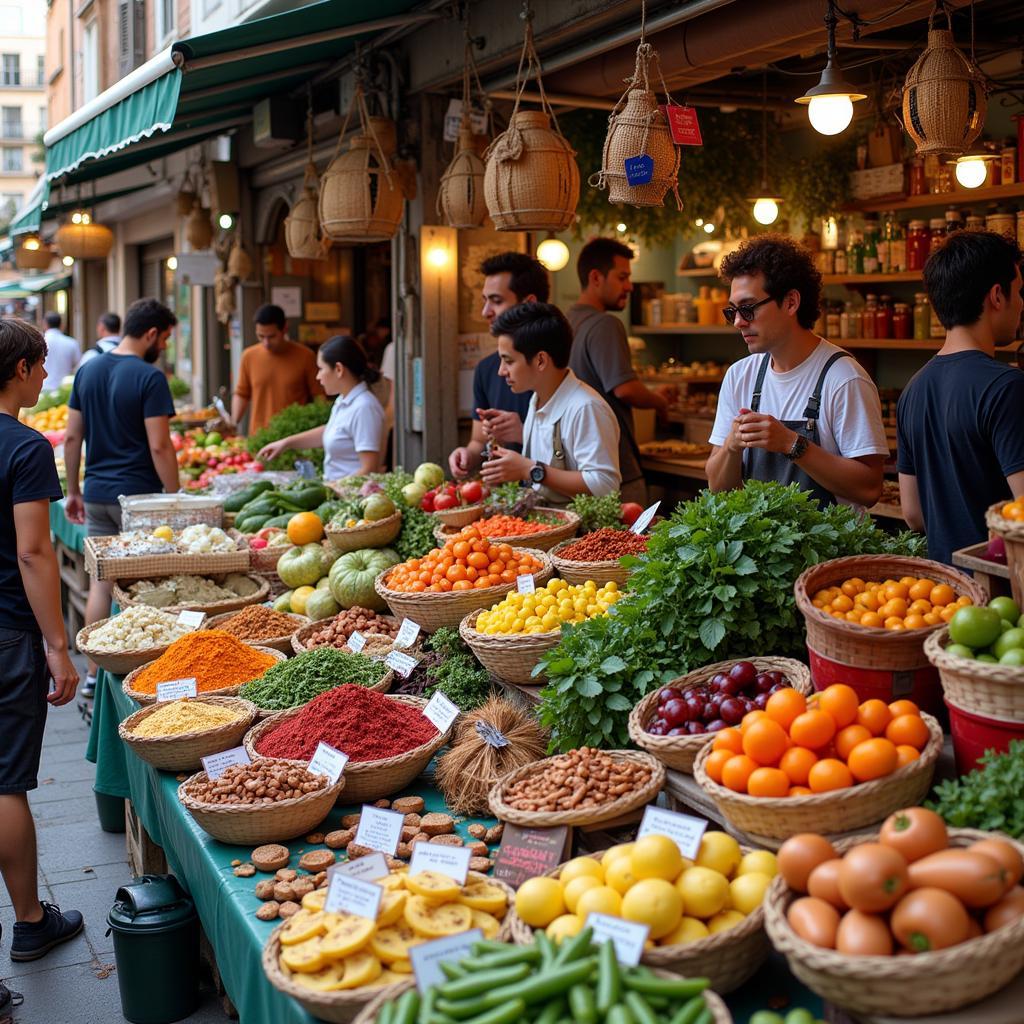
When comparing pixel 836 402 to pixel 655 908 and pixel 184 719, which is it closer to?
pixel 655 908

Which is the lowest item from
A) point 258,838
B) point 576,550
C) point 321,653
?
point 258,838

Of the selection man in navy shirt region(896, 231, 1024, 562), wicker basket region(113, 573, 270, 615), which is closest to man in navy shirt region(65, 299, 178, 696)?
wicker basket region(113, 573, 270, 615)

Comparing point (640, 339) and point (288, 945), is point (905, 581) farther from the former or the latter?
point (640, 339)

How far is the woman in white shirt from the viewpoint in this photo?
663 cm

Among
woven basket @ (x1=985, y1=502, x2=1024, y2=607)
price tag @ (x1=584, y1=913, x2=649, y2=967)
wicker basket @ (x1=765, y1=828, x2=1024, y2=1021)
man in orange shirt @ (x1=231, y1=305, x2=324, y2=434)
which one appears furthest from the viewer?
man in orange shirt @ (x1=231, y1=305, x2=324, y2=434)

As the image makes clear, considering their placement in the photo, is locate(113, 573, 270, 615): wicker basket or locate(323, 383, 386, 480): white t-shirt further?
locate(323, 383, 386, 480): white t-shirt

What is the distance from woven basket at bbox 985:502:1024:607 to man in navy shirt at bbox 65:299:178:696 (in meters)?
5.10

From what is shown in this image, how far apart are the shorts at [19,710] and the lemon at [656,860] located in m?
2.48

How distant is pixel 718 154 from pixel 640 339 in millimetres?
3013

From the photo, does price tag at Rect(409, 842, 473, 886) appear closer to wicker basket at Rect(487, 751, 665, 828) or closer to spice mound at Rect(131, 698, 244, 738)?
wicker basket at Rect(487, 751, 665, 828)

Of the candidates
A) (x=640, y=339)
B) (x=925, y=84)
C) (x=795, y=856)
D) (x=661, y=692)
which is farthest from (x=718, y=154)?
(x=795, y=856)

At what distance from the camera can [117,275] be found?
64.1ft

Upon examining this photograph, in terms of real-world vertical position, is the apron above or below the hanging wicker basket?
below

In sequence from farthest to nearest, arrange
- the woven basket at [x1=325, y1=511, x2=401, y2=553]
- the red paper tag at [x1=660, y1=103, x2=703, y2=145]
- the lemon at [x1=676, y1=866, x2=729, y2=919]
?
the woven basket at [x1=325, y1=511, x2=401, y2=553] < the red paper tag at [x1=660, y1=103, x2=703, y2=145] < the lemon at [x1=676, y1=866, x2=729, y2=919]
